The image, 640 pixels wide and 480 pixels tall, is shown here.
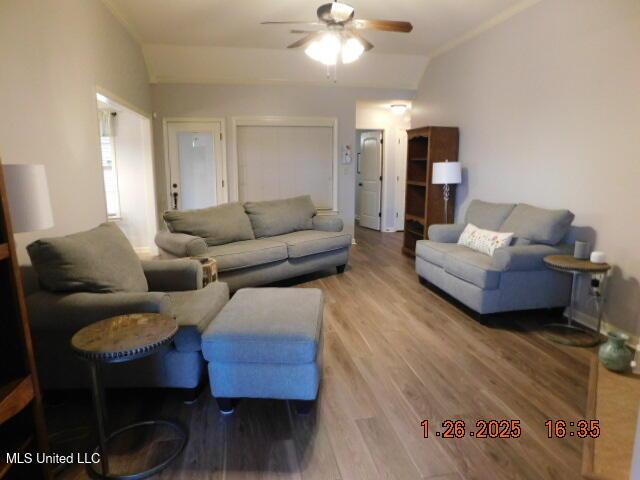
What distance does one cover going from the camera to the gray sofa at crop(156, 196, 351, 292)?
3.76m

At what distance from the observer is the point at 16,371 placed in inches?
53.1

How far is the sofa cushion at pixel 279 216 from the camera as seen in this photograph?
453 centimetres

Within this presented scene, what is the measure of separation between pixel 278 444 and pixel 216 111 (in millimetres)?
5037

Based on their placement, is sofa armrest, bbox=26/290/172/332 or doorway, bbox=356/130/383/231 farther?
doorway, bbox=356/130/383/231

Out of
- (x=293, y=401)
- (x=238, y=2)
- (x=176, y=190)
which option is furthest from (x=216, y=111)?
(x=293, y=401)

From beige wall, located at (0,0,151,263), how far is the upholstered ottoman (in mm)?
1424

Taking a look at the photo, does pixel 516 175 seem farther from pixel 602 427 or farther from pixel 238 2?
pixel 238 2

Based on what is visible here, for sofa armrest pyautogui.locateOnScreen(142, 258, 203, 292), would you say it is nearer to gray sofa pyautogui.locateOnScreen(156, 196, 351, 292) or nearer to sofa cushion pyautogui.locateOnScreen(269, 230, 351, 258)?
gray sofa pyautogui.locateOnScreen(156, 196, 351, 292)

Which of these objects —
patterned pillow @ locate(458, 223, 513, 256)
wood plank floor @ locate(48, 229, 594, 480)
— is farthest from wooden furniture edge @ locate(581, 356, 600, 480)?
patterned pillow @ locate(458, 223, 513, 256)

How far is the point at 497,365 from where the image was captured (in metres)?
2.58

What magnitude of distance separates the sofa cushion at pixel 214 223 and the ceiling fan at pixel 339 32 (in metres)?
1.83

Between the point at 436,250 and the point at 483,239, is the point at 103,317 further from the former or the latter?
the point at 483,239

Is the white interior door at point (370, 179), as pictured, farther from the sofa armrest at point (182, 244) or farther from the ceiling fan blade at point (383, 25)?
the sofa armrest at point (182, 244)

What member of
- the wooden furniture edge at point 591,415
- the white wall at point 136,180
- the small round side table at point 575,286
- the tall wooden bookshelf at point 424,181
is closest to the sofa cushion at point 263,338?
the wooden furniture edge at point 591,415
